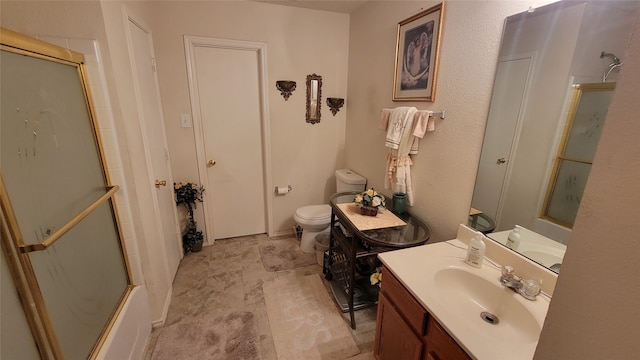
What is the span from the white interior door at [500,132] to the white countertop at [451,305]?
29cm

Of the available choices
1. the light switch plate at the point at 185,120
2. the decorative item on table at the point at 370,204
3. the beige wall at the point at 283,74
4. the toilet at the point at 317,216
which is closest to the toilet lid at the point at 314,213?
the toilet at the point at 317,216

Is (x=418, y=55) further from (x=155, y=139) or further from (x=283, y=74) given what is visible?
(x=155, y=139)

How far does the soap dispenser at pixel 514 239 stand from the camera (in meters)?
1.17

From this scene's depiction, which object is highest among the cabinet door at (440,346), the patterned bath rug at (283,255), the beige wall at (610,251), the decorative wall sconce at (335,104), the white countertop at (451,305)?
the decorative wall sconce at (335,104)

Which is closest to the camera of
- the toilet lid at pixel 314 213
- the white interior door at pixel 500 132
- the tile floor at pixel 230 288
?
the white interior door at pixel 500 132

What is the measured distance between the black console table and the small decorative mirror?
976 millimetres

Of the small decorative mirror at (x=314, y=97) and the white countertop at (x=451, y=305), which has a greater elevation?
the small decorative mirror at (x=314, y=97)

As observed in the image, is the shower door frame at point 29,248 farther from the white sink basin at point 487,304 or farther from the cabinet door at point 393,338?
the white sink basin at point 487,304

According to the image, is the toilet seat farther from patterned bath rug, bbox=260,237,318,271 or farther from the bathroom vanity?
the bathroom vanity

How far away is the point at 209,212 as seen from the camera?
2.69 m

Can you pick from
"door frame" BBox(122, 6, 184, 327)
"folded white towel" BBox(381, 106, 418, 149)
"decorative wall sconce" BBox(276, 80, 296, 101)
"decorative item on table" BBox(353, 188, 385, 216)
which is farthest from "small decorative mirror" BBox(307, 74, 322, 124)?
"door frame" BBox(122, 6, 184, 327)

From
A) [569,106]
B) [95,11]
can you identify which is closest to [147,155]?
[95,11]

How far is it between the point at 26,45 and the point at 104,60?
1.17ft

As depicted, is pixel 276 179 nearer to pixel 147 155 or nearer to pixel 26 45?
pixel 147 155
